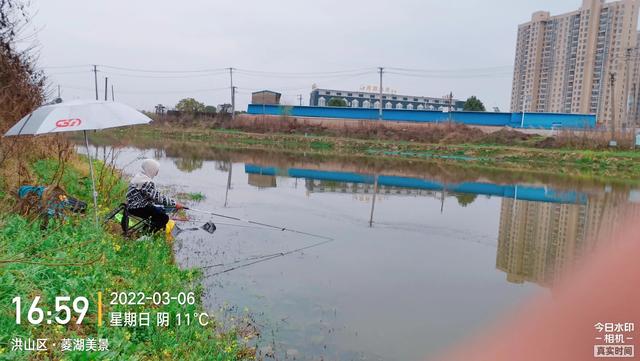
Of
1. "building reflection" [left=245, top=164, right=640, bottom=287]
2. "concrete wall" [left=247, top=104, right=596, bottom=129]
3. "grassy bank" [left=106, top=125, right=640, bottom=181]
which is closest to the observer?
"building reflection" [left=245, top=164, right=640, bottom=287]

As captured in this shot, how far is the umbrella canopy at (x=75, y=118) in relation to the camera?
4973mm

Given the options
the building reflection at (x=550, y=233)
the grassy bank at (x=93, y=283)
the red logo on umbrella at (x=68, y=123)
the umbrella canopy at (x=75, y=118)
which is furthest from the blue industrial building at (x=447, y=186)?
the red logo on umbrella at (x=68, y=123)

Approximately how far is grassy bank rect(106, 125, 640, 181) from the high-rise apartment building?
12888mm

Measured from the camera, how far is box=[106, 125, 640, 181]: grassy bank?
26.6 metres

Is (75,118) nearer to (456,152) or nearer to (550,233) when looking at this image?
(550,233)

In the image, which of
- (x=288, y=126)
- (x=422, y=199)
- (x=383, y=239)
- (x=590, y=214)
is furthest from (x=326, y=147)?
(x=383, y=239)

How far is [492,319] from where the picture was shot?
5.44 metres

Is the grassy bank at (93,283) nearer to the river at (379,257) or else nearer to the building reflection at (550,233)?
the river at (379,257)

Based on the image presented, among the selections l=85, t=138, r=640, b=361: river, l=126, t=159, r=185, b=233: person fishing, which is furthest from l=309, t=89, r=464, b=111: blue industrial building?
l=126, t=159, r=185, b=233: person fishing

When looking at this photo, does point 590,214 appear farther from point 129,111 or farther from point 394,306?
point 129,111

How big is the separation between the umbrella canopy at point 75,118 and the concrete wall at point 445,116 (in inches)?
1466

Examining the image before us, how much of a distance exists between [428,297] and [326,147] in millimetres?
31118

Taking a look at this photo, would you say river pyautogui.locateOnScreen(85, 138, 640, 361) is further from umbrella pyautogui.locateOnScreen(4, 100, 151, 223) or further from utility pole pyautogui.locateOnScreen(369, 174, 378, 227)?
umbrella pyautogui.locateOnScreen(4, 100, 151, 223)

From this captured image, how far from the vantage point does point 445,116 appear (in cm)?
4241
